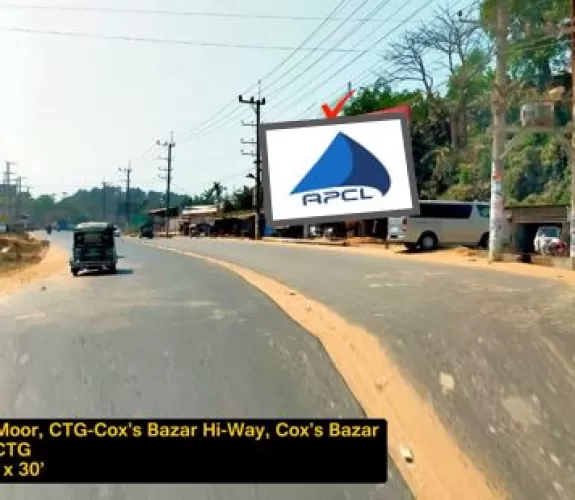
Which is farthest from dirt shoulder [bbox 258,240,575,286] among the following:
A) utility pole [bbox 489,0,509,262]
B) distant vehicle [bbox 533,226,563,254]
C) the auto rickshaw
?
the auto rickshaw

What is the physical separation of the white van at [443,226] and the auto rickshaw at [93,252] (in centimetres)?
1321

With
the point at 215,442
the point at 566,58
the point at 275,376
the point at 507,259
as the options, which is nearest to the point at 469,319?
the point at 275,376

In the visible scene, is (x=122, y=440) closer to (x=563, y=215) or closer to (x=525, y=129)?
(x=525, y=129)

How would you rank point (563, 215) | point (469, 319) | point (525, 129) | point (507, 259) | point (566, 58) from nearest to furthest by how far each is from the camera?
1. point (469, 319)
2. point (525, 129)
3. point (507, 259)
4. point (563, 215)
5. point (566, 58)

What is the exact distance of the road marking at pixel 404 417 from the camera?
4.74m

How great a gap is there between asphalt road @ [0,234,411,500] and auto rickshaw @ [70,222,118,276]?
12736mm

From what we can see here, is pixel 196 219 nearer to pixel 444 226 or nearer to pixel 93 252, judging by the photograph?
pixel 444 226

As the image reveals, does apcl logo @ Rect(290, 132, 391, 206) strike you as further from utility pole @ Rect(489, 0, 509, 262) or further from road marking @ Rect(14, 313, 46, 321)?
utility pole @ Rect(489, 0, 509, 262)

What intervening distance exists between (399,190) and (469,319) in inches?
138

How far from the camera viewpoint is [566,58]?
43406 mm

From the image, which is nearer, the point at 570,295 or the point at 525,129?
the point at 570,295

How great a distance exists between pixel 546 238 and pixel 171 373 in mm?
24167

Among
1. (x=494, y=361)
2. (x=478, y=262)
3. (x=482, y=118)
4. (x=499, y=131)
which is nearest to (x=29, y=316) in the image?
(x=494, y=361)

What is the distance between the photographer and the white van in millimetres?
31484
